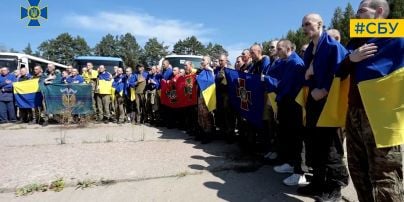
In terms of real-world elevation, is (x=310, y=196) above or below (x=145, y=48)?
below

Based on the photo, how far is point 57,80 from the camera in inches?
449

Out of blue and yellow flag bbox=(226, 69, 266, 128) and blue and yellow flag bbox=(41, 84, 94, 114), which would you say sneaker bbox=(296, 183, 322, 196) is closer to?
blue and yellow flag bbox=(226, 69, 266, 128)

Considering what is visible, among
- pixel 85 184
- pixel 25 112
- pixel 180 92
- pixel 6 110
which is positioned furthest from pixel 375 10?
pixel 6 110

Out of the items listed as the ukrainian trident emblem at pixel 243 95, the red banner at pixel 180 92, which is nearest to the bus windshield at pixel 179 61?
the red banner at pixel 180 92

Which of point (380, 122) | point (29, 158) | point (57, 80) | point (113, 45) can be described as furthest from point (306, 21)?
point (113, 45)

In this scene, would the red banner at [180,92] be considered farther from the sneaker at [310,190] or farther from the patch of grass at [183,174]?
the sneaker at [310,190]

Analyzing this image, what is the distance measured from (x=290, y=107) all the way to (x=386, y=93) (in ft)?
7.00

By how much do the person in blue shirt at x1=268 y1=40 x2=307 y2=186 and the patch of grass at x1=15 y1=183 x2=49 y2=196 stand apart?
3.14m

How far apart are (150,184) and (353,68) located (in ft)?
9.47

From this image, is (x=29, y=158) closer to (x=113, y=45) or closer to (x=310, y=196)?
(x=310, y=196)

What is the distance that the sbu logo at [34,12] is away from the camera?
11836 mm

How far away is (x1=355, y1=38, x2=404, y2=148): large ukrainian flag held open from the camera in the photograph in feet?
9.24

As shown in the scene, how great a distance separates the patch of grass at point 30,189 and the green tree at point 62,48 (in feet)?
313

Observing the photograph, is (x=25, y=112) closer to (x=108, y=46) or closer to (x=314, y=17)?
(x=314, y=17)
